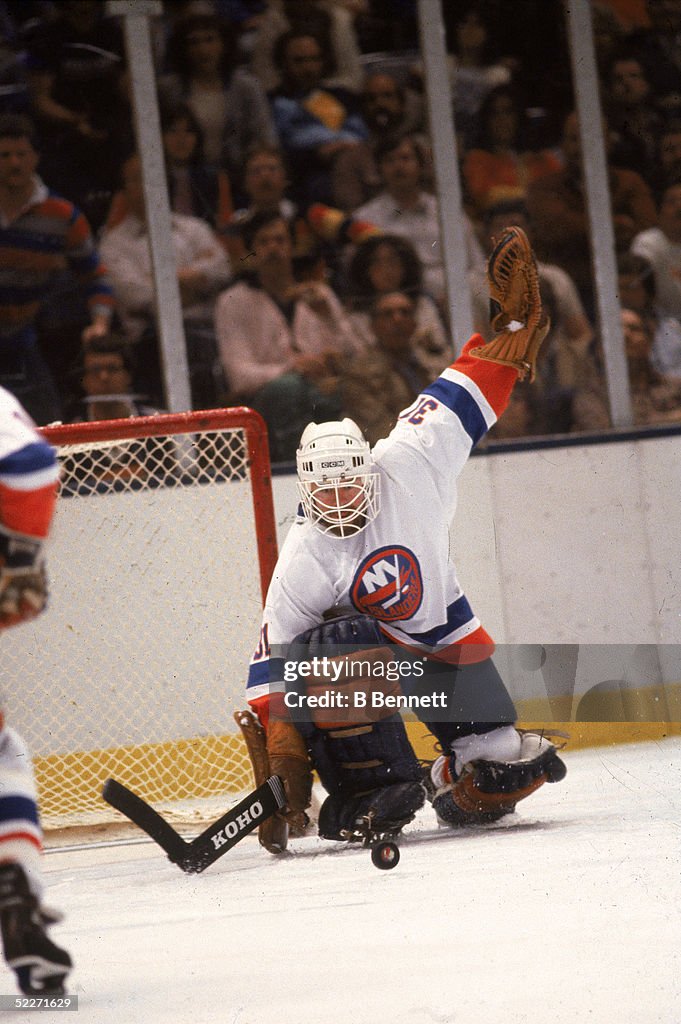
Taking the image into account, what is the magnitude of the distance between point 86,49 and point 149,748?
233 centimetres

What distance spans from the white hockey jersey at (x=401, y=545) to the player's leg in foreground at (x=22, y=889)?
3.53ft

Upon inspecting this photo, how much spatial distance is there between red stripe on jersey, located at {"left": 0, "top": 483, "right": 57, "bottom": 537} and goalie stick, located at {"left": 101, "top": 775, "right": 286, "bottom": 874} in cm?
115

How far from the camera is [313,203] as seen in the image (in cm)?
449

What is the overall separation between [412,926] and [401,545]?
825mm

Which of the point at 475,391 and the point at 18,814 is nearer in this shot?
the point at 18,814

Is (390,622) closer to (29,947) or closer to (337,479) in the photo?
(337,479)

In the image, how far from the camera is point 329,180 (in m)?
4.52

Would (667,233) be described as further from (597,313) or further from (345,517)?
(345,517)

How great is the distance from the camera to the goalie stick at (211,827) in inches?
105

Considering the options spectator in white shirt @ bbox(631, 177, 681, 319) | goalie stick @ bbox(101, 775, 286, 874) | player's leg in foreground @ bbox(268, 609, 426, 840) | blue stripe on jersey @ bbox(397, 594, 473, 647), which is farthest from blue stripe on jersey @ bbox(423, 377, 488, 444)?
spectator in white shirt @ bbox(631, 177, 681, 319)

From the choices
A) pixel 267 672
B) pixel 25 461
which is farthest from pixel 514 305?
pixel 25 461

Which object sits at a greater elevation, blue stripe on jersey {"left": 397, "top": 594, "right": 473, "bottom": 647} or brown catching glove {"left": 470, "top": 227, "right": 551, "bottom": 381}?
brown catching glove {"left": 470, "top": 227, "right": 551, "bottom": 381}

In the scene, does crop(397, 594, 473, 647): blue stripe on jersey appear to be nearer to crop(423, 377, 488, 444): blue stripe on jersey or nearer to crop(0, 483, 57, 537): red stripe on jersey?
crop(423, 377, 488, 444): blue stripe on jersey

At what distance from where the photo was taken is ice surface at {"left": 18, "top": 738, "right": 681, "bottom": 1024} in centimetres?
171
